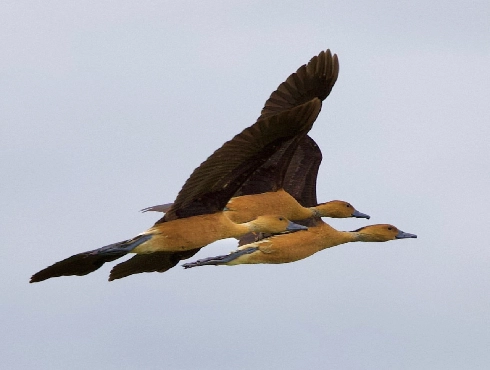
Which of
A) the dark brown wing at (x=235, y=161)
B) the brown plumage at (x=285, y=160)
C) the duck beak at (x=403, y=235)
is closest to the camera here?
the dark brown wing at (x=235, y=161)

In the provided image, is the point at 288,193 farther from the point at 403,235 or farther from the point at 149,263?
the point at 149,263

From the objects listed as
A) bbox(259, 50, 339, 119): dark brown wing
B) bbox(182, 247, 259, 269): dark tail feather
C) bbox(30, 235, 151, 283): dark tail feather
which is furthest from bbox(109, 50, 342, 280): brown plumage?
bbox(30, 235, 151, 283): dark tail feather

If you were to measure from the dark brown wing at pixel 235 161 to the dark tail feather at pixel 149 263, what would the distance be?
4.54 ft

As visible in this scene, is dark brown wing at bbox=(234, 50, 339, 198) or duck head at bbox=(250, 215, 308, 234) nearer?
duck head at bbox=(250, 215, 308, 234)

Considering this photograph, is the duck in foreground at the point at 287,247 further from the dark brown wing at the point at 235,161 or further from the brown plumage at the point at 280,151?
the dark brown wing at the point at 235,161

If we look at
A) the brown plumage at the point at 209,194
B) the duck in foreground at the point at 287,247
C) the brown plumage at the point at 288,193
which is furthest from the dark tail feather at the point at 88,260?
the brown plumage at the point at 288,193

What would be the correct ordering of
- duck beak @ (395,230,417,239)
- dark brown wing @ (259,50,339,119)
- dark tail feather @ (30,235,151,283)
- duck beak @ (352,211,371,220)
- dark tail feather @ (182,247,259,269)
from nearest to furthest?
dark tail feather @ (30,235,151,283) → dark tail feather @ (182,247,259,269) → dark brown wing @ (259,50,339,119) → duck beak @ (395,230,417,239) → duck beak @ (352,211,371,220)

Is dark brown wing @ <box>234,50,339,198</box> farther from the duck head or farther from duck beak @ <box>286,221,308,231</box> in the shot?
duck beak @ <box>286,221,308,231</box>

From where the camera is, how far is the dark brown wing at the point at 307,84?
20625mm

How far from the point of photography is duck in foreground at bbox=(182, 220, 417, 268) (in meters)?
19.6

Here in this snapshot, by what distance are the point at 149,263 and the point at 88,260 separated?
1.26 metres

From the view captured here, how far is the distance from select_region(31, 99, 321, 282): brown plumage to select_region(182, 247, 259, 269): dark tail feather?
0.87m

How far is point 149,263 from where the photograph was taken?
19672 mm

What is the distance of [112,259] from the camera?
18734mm
